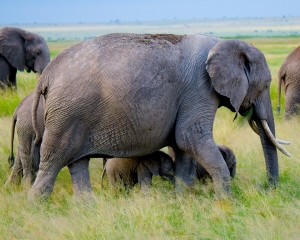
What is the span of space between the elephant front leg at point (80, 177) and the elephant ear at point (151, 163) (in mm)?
755

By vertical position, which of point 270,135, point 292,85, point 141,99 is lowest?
point 292,85

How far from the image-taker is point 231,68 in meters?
6.40

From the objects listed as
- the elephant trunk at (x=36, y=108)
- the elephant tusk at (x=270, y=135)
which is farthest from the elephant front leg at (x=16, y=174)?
the elephant tusk at (x=270, y=135)

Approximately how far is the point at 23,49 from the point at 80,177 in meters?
8.24

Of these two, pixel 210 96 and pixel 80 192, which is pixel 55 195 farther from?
pixel 210 96

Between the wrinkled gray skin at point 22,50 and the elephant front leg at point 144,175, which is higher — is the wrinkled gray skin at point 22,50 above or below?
below

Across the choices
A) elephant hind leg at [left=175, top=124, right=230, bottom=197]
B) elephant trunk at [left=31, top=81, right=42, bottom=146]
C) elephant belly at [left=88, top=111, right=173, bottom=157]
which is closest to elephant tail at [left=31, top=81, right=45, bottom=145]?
elephant trunk at [left=31, top=81, right=42, bottom=146]

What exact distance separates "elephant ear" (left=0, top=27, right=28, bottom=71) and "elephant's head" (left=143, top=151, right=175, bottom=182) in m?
7.72

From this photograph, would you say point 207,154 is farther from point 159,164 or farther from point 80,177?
point 80,177

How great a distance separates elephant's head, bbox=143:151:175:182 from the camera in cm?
693

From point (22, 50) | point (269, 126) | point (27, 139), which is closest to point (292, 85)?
point (269, 126)

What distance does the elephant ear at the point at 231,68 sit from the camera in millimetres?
6277

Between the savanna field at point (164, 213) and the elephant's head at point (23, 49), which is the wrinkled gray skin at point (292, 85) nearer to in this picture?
the savanna field at point (164, 213)

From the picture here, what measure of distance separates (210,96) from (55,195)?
1762 mm
